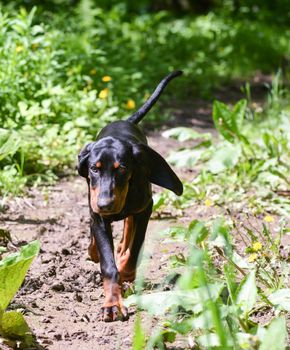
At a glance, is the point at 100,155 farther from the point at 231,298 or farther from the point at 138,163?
the point at 231,298

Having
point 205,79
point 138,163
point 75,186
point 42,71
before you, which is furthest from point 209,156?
point 205,79

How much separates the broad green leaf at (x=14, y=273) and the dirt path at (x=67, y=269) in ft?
0.87

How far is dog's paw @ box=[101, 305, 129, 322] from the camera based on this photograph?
387cm

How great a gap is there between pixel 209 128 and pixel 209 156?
2059 mm

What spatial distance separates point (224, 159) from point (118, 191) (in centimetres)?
236

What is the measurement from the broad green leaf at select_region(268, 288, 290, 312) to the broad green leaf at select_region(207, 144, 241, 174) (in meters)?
2.51

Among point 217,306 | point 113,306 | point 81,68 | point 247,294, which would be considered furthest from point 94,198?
point 81,68

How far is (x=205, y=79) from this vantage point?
1122cm

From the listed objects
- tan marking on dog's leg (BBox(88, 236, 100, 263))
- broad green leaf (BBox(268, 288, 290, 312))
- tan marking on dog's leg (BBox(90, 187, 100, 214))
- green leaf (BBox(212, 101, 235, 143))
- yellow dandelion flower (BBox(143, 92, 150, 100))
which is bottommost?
yellow dandelion flower (BBox(143, 92, 150, 100))

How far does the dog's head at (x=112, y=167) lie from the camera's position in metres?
3.98

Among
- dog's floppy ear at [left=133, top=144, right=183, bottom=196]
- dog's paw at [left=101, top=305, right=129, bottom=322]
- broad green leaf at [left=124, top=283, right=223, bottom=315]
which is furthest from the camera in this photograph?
dog's floppy ear at [left=133, top=144, right=183, bottom=196]

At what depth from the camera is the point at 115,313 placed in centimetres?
388

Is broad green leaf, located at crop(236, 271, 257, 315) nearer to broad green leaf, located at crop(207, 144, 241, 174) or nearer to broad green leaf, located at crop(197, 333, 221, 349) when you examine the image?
broad green leaf, located at crop(197, 333, 221, 349)

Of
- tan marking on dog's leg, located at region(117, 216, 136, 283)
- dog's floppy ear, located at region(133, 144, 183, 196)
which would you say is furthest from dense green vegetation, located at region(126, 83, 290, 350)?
dog's floppy ear, located at region(133, 144, 183, 196)
